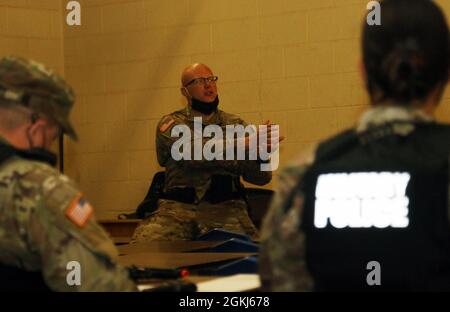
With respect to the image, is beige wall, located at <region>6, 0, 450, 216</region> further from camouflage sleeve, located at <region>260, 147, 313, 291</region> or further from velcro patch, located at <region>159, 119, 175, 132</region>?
camouflage sleeve, located at <region>260, 147, 313, 291</region>

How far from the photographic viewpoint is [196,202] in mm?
4852

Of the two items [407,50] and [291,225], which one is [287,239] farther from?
[407,50]

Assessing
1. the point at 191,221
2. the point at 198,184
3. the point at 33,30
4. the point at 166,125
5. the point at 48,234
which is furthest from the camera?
the point at 33,30

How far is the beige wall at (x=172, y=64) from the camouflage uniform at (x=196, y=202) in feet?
1.99

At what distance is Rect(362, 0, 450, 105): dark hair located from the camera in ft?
4.70

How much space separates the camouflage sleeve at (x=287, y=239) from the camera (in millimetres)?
1479

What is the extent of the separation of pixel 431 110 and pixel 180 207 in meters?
3.40

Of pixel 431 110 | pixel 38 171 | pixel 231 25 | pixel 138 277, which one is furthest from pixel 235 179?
pixel 431 110

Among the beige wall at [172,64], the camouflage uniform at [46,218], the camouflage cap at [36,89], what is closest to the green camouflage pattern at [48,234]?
the camouflage uniform at [46,218]

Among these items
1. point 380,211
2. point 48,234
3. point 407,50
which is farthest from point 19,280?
point 407,50

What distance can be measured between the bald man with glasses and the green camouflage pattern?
276 cm

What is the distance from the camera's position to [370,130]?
4.80ft

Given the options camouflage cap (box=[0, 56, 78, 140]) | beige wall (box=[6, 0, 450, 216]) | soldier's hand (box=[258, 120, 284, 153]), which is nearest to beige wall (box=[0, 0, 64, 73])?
beige wall (box=[6, 0, 450, 216])

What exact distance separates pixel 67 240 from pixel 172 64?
13.9 feet
